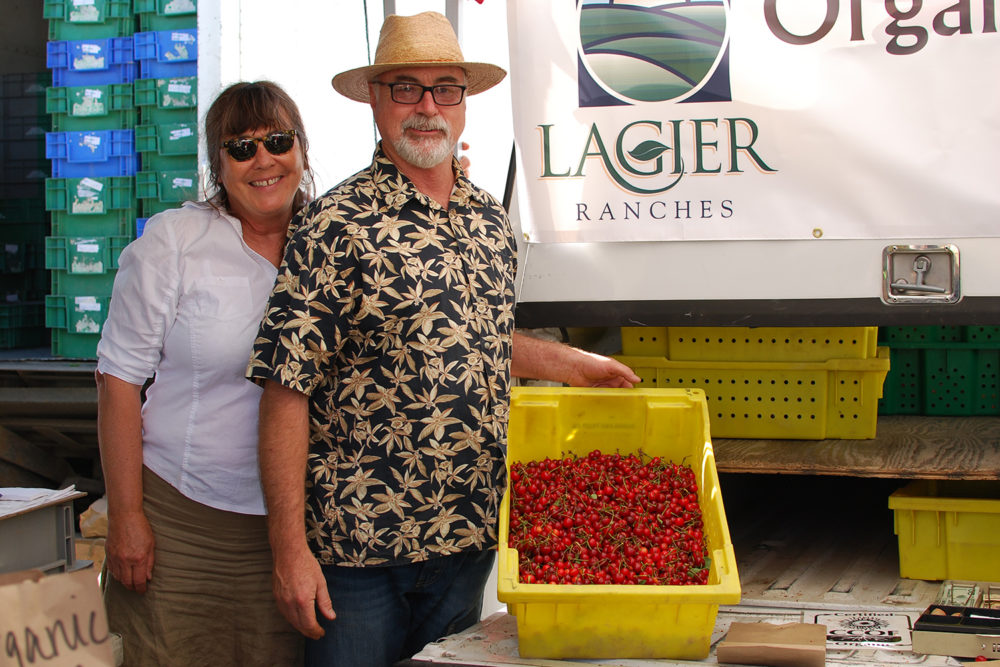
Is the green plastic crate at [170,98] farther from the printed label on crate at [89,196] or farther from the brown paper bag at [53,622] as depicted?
the brown paper bag at [53,622]

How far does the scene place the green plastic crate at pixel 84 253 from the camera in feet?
21.3

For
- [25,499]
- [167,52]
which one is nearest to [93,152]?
[167,52]

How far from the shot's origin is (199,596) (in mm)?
2514

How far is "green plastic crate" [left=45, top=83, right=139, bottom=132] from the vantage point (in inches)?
252

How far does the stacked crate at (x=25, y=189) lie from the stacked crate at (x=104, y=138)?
4.16 ft

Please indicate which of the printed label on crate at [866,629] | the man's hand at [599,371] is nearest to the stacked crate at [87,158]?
the man's hand at [599,371]

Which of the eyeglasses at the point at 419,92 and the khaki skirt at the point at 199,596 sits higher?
the eyeglasses at the point at 419,92

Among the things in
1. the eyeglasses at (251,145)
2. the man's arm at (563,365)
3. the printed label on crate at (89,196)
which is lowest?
the man's arm at (563,365)

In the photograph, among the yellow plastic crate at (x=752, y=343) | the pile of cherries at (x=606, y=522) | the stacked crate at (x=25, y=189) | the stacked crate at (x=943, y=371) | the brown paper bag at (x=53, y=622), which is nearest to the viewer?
the brown paper bag at (x=53, y=622)

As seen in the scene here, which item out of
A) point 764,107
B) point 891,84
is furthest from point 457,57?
point 891,84

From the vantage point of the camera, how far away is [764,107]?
2.70 metres

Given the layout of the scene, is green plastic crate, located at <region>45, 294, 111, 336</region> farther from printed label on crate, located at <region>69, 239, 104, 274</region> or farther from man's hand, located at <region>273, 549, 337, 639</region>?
man's hand, located at <region>273, 549, 337, 639</region>

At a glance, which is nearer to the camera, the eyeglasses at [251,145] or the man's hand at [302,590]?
the man's hand at [302,590]

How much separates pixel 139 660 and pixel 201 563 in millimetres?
307
